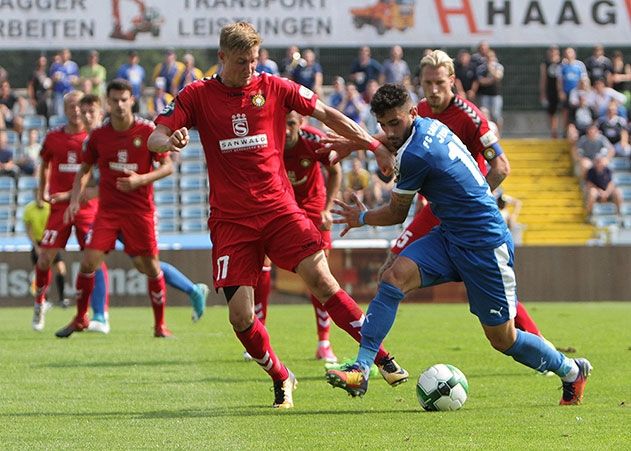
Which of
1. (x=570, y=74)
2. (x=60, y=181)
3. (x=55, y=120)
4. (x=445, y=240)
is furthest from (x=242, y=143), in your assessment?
(x=570, y=74)

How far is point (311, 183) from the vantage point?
42.6ft

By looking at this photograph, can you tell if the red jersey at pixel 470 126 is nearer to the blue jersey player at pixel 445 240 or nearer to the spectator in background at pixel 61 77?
the blue jersey player at pixel 445 240

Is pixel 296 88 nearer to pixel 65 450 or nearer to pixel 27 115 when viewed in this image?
pixel 65 450

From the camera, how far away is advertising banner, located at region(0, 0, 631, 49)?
97.9 feet

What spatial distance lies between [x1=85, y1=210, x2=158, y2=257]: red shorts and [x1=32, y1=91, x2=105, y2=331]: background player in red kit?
134 cm

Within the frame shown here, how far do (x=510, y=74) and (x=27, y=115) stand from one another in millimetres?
10806

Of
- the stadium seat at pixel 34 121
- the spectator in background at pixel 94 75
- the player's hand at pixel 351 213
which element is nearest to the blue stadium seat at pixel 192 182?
the spectator in background at pixel 94 75

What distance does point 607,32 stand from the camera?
3084 cm

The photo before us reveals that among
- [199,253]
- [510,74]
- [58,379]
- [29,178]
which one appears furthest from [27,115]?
[58,379]

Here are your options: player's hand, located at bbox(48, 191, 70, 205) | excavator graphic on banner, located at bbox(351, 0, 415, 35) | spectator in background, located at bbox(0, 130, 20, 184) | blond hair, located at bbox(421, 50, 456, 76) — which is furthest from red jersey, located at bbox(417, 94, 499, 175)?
excavator graphic on banner, located at bbox(351, 0, 415, 35)

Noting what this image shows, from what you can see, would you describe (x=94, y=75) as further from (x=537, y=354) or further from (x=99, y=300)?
(x=537, y=354)

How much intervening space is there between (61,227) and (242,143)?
23.5ft

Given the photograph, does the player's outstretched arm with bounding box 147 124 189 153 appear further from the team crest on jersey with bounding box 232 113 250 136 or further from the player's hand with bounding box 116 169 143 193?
the player's hand with bounding box 116 169 143 193

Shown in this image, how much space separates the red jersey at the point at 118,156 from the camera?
14648 mm
